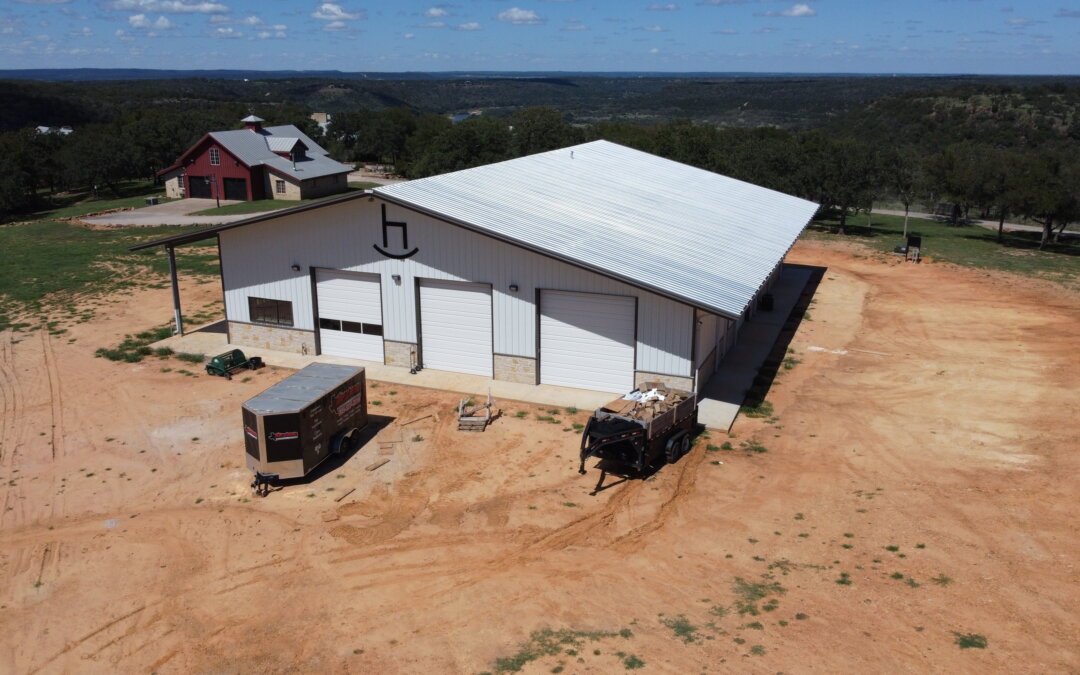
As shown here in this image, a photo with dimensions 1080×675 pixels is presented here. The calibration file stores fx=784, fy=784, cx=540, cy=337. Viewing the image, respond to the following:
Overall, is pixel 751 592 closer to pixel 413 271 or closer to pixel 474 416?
pixel 474 416

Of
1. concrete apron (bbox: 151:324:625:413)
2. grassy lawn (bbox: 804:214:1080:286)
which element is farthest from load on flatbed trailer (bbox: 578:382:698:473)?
grassy lawn (bbox: 804:214:1080:286)

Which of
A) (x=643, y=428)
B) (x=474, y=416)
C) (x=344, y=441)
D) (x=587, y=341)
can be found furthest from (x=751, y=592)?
(x=587, y=341)

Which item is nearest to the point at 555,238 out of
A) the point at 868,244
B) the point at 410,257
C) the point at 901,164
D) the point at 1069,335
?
the point at 410,257

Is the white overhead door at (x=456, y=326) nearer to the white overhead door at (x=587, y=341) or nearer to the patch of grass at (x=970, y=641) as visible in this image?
the white overhead door at (x=587, y=341)

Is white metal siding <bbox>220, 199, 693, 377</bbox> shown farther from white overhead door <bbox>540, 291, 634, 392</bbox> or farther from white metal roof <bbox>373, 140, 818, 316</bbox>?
white metal roof <bbox>373, 140, 818, 316</bbox>

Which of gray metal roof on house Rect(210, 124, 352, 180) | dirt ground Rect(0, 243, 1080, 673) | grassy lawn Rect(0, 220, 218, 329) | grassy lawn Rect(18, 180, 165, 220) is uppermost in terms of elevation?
gray metal roof on house Rect(210, 124, 352, 180)

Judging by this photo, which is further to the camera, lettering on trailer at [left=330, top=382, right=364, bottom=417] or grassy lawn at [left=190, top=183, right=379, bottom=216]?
grassy lawn at [left=190, top=183, right=379, bottom=216]

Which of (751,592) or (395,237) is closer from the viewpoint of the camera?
(751,592)
